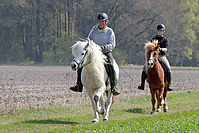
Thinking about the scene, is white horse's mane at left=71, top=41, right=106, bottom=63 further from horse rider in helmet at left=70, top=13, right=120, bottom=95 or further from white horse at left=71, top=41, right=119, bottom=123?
horse rider in helmet at left=70, top=13, right=120, bottom=95

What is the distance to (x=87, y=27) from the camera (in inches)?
2205

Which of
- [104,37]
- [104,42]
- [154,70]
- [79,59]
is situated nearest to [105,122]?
[79,59]

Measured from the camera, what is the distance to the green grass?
721 centimetres

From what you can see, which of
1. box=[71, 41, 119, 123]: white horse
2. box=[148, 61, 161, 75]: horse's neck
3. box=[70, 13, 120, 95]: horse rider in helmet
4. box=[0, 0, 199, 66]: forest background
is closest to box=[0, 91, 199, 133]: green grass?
box=[71, 41, 119, 123]: white horse

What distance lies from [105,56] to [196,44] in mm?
54458

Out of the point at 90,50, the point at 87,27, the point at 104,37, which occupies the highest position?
the point at 87,27

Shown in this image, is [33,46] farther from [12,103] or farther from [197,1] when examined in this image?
[12,103]

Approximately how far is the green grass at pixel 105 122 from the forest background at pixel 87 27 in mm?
40267

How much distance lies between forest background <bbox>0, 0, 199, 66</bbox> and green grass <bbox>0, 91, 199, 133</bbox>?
4027 centimetres

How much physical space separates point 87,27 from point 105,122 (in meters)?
48.6

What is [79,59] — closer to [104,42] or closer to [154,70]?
[104,42]

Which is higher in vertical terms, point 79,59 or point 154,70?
point 79,59

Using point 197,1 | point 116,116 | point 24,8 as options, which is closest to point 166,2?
point 197,1

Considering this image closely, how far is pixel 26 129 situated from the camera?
805 cm
